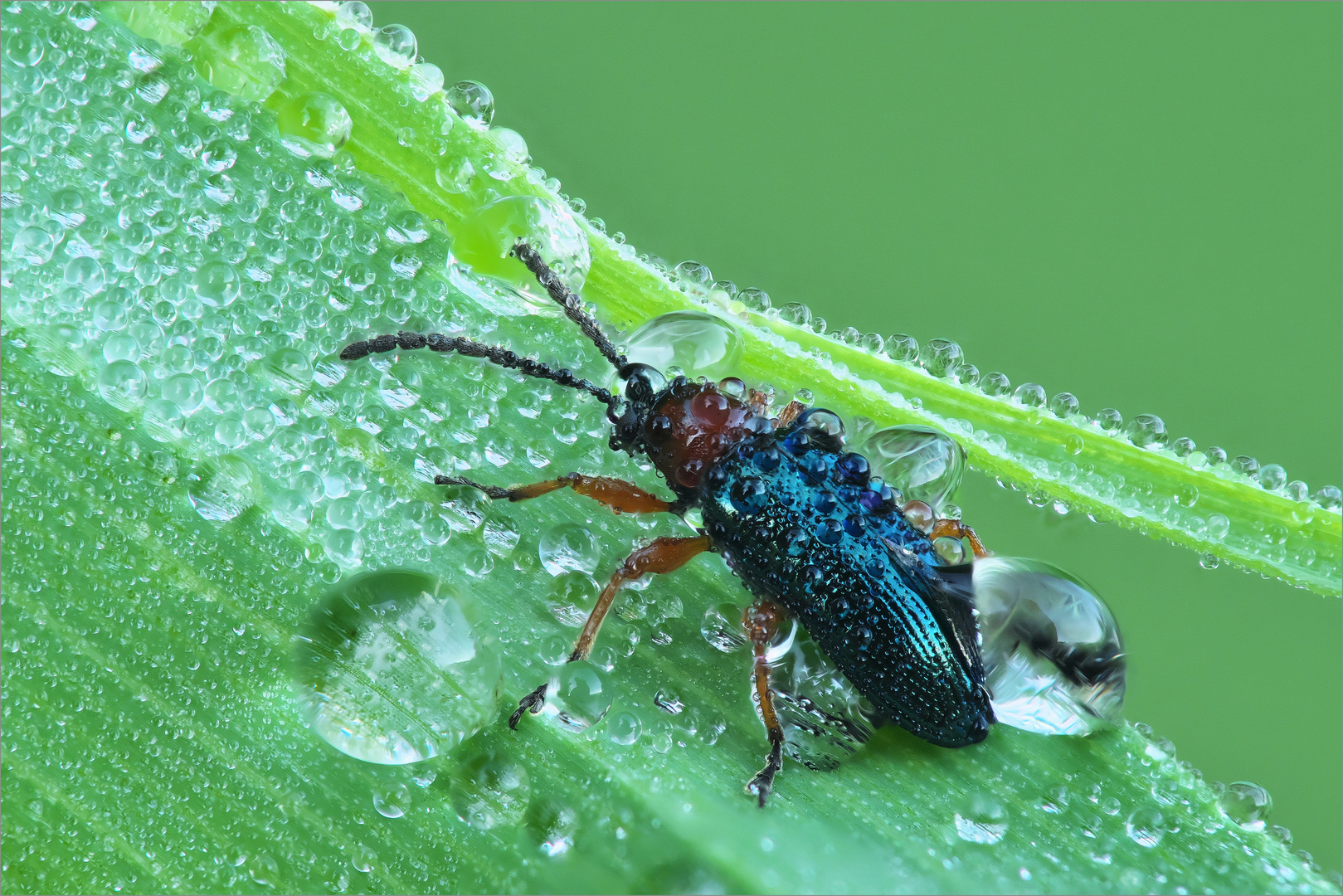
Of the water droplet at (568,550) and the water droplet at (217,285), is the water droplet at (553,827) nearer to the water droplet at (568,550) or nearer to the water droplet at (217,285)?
the water droplet at (568,550)

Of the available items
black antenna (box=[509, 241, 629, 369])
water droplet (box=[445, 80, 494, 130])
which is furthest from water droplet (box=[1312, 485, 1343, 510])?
water droplet (box=[445, 80, 494, 130])

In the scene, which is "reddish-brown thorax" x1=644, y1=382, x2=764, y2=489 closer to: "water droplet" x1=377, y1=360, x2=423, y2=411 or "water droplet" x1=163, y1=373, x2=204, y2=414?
"water droplet" x1=377, y1=360, x2=423, y2=411

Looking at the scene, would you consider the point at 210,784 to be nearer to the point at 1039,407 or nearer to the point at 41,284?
the point at 41,284

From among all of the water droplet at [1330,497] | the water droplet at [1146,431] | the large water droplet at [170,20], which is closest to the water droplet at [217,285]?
the large water droplet at [170,20]

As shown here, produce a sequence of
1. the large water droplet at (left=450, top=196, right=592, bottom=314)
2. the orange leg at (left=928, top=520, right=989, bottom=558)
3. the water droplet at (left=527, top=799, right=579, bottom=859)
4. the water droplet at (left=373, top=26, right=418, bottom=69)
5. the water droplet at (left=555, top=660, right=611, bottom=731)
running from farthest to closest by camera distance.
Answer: the orange leg at (left=928, top=520, right=989, bottom=558) < the water droplet at (left=373, top=26, right=418, bottom=69) < the large water droplet at (left=450, top=196, right=592, bottom=314) < the water droplet at (left=555, top=660, right=611, bottom=731) < the water droplet at (left=527, top=799, right=579, bottom=859)

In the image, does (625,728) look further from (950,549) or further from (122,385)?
(122,385)

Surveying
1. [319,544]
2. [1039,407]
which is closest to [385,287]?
[319,544]
